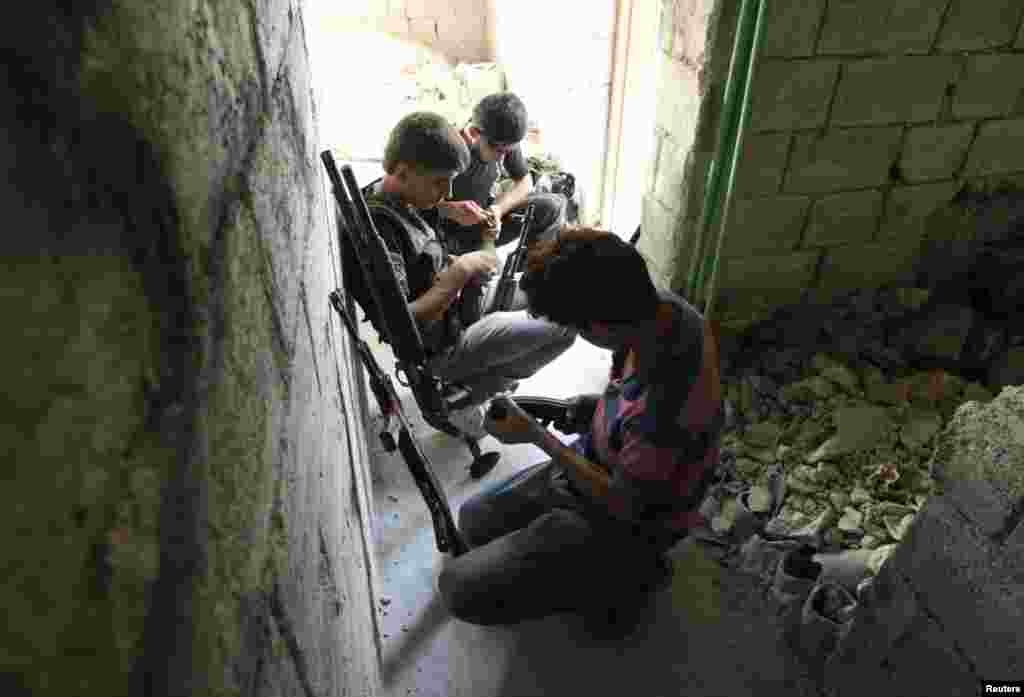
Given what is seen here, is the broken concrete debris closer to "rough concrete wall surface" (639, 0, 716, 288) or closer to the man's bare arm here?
"rough concrete wall surface" (639, 0, 716, 288)

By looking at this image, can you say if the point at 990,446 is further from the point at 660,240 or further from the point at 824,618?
the point at 660,240

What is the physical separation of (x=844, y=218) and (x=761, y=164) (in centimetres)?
53

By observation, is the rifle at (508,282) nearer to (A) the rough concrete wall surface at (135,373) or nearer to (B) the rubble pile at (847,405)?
(B) the rubble pile at (847,405)

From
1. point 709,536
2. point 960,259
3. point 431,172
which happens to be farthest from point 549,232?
point 960,259

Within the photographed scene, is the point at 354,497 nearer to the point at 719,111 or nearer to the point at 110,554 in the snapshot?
the point at 110,554

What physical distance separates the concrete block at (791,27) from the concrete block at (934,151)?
0.66m

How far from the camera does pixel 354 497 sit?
1438 mm

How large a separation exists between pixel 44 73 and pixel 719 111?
8.33 ft

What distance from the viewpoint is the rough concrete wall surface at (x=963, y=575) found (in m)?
1.24

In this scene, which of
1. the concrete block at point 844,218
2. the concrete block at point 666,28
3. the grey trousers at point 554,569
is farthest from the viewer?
the concrete block at point 844,218

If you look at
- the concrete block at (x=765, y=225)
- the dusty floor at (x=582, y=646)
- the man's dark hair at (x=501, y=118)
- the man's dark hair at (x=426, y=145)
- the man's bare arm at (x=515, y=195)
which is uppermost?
the man's dark hair at (x=426, y=145)

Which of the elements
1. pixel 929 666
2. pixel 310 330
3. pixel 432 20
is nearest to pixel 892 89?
pixel 929 666

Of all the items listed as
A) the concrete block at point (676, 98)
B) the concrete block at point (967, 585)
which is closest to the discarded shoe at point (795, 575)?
the concrete block at point (967, 585)

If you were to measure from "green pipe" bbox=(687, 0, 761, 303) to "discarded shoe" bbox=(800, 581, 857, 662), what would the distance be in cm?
132
